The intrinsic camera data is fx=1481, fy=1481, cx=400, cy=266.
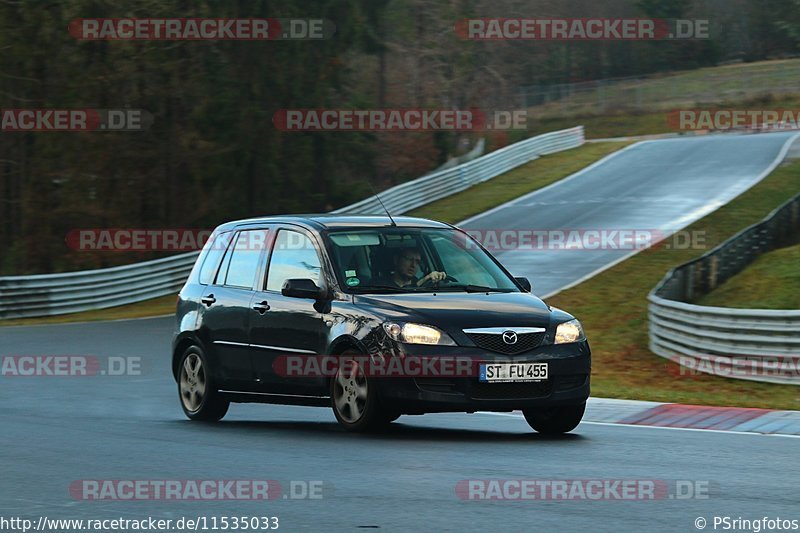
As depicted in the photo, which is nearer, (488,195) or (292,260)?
(292,260)

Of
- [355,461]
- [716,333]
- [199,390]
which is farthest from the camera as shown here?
[716,333]

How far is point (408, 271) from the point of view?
11.9 metres

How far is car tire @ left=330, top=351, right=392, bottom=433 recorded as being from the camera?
11055 millimetres

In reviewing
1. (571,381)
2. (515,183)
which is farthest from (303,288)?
(515,183)

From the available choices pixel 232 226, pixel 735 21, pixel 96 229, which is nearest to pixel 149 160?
pixel 96 229

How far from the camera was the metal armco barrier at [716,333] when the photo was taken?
18312 mm

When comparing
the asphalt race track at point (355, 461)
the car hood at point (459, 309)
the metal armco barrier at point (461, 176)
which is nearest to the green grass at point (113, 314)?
the metal armco barrier at point (461, 176)

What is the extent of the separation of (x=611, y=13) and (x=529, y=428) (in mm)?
84600

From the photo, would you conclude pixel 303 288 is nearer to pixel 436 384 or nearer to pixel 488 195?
pixel 436 384

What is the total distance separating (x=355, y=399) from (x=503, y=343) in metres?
1.24

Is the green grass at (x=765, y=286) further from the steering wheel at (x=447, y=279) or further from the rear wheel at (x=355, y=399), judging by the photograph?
the rear wheel at (x=355, y=399)

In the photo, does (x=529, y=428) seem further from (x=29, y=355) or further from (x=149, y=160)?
(x=149, y=160)

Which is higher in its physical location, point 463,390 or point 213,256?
point 213,256

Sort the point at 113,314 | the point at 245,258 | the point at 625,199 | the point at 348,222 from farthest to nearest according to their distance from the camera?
the point at 625,199, the point at 113,314, the point at 245,258, the point at 348,222
